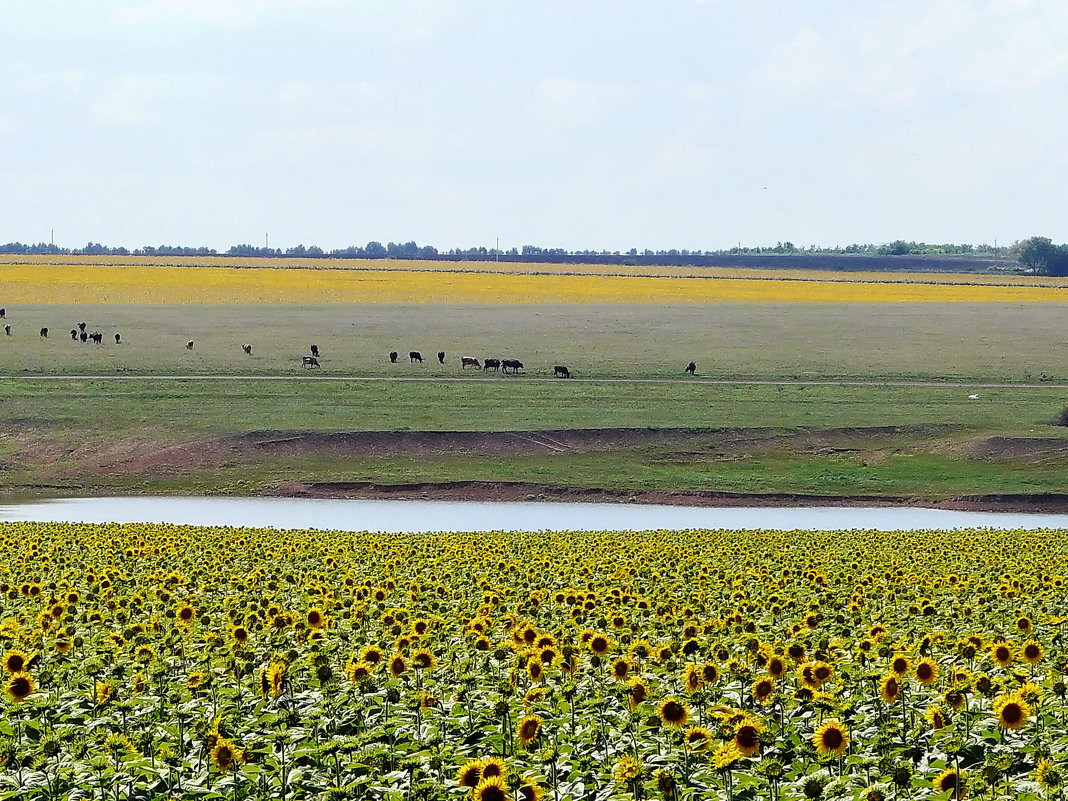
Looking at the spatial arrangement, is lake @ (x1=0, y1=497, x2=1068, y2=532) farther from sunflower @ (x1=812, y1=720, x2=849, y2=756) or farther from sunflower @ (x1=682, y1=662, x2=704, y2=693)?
sunflower @ (x1=812, y1=720, x2=849, y2=756)

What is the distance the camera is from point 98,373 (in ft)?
218

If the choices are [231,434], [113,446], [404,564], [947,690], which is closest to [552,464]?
[231,434]

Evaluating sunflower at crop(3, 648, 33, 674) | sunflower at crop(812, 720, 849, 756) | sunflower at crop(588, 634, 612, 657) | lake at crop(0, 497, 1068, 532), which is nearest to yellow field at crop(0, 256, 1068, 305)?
lake at crop(0, 497, 1068, 532)

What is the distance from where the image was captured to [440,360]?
7331 centimetres

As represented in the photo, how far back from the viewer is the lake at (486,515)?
40000 millimetres

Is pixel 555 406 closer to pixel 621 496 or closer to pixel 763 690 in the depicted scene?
pixel 621 496

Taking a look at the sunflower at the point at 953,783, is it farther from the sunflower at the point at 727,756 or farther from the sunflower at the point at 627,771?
the sunflower at the point at 627,771

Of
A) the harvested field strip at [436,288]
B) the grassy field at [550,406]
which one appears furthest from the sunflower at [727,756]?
the harvested field strip at [436,288]

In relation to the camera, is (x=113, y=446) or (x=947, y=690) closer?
(x=947, y=690)

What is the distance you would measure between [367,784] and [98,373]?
62.6 metres

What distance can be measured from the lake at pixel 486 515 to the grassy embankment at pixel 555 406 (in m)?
2.49

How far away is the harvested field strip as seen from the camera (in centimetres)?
11819

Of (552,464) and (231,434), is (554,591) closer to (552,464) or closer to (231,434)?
(552,464)

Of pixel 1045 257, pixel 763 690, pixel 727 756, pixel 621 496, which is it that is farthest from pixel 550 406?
pixel 1045 257
